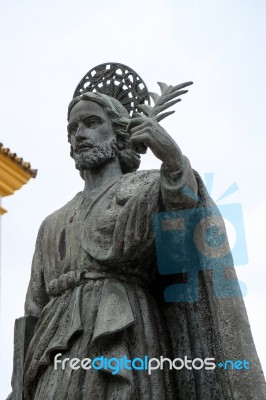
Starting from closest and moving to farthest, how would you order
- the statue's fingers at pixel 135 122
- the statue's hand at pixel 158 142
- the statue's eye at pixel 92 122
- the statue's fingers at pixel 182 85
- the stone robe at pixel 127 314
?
the stone robe at pixel 127 314, the statue's hand at pixel 158 142, the statue's fingers at pixel 135 122, the statue's fingers at pixel 182 85, the statue's eye at pixel 92 122

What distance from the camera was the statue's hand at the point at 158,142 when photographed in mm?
6078

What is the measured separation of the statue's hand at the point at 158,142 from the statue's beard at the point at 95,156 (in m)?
0.68

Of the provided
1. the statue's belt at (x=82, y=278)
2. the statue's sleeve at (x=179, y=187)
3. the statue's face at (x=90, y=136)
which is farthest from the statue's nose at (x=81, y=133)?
the statue's belt at (x=82, y=278)

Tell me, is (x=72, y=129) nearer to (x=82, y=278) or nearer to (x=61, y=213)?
(x=61, y=213)

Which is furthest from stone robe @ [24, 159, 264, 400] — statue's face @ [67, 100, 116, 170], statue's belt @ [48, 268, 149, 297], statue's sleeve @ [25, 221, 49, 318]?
statue's face @ [67, 100, 116, 170]

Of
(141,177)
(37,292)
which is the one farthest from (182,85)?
(37,292)

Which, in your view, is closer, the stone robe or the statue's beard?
the stone robe

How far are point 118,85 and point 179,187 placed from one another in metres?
1.66

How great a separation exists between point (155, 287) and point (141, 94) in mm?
1627

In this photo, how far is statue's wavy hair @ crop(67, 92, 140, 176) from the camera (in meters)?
6.96

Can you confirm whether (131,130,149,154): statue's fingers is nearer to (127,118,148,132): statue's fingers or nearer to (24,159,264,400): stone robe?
(127,118,148,132): statue's fingers

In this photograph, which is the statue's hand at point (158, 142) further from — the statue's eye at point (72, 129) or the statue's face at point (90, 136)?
the statue's eye at point (72, 129)

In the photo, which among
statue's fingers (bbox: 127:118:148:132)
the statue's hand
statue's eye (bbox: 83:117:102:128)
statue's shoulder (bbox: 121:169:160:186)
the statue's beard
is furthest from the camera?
statue's eye (bbox: 83:117:102:128)

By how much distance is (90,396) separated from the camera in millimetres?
5801
